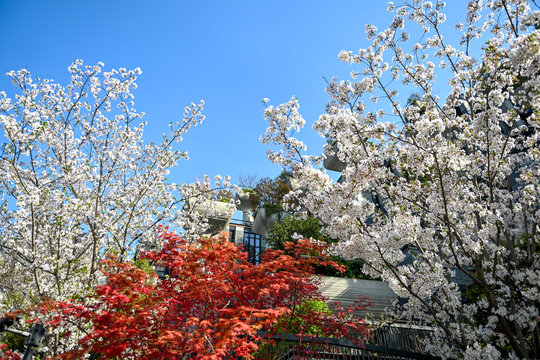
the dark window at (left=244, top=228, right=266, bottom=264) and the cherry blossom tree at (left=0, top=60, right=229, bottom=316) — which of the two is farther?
the dark window at (left=244, top=228, right=266, bottom=264)

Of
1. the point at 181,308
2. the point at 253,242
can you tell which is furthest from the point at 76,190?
the point at 253,242

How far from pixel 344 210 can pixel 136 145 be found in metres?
6.33

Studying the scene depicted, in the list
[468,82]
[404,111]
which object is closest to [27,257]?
[404,111]

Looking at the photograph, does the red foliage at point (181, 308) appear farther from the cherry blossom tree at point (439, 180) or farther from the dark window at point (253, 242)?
the dark window at point (253, 242)

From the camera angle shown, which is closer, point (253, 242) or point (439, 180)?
point (439, 180)

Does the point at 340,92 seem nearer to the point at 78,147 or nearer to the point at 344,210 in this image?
the point at 344,210

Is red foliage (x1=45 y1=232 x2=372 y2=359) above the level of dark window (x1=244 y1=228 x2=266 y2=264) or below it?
below

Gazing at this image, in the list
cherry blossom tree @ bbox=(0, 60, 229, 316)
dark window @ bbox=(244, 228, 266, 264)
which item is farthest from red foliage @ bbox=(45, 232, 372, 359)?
dark window @ bbox=(244, 228, 266, 264)

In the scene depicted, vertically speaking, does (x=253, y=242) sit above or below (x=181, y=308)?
above

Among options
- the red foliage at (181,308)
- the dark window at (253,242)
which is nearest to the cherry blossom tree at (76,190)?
the red foliage at (181,308)

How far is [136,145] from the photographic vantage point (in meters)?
8.83

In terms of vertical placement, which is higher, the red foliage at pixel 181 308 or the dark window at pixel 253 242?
the dark window at pixel 253 242

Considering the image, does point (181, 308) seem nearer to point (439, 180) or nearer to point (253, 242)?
point (439, 180)

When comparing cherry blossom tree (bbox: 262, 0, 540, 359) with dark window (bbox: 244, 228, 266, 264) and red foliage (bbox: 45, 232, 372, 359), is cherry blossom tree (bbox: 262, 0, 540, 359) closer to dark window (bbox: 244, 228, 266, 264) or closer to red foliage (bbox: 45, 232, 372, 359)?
red foliage (bbox: 45, 232, 372, 359)
